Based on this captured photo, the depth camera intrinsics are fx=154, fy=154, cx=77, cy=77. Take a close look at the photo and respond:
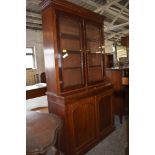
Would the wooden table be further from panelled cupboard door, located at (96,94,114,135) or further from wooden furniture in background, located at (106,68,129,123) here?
wooden furniture in background, located at (106,68,129,123)

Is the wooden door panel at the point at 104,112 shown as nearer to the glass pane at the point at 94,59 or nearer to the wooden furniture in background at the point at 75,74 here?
the wooden furniture in background at the point at 75,74

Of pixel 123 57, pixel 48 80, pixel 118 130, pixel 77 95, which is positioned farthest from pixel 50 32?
pixel 123 57

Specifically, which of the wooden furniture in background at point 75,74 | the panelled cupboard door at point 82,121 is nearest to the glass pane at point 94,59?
the wooden furniture in background at point 75,74

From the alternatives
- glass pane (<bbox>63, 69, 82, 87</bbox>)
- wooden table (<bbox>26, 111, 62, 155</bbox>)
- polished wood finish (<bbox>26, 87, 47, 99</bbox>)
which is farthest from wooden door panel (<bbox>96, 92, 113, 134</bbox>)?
polished wood finish (<bbox>26, 87, 47, 99</bbox>)

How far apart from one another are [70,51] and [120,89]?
5.87ft

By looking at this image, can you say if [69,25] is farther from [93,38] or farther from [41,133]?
[41,133]

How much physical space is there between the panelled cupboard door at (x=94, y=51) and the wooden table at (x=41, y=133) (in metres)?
1.06

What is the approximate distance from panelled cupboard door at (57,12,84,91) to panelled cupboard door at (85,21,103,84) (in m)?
0.17

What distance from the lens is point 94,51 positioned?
8.92ft

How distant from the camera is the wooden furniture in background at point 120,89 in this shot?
133 inches
